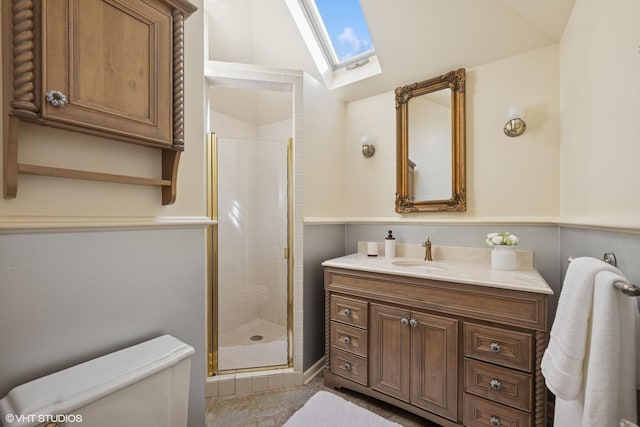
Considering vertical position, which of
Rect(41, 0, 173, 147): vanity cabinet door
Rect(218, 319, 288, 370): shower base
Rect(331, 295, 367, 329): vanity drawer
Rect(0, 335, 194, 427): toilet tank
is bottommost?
Rect(218, 319, 288, 370): shower base

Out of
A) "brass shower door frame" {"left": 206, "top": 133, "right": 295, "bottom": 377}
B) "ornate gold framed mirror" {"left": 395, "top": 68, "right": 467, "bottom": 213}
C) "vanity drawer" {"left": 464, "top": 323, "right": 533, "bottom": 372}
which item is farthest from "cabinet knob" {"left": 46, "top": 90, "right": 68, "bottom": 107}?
"ornate gold framed mirror" {"left": 395, "top": 68, "right": 467, "bottom": 213}

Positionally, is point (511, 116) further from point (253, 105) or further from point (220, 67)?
point (253, 105)

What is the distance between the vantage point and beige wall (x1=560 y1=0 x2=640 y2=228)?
0.87 meters

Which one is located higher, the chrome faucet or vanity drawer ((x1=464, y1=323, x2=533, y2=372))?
the chrome faucet

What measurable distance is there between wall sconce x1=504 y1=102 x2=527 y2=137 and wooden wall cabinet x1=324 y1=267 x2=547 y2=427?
43.5 inches

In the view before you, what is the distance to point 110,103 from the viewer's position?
890 mm

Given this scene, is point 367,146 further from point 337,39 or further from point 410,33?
point 337,39

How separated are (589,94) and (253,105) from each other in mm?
2662

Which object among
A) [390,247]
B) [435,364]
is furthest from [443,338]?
[390,247]

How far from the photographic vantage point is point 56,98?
759 millimetres

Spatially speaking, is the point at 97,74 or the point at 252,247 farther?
the point at 252,247

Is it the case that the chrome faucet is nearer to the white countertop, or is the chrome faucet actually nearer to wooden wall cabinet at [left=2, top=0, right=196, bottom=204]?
the white countertop

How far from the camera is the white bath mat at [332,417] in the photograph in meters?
1.18

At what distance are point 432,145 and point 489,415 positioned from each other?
1.77 meters
